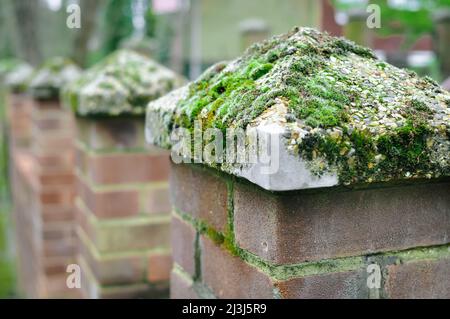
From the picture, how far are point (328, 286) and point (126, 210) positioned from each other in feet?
4.84

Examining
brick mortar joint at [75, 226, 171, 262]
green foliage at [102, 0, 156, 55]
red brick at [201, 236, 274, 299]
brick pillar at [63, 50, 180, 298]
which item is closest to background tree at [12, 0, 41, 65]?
brick pillar at [63, 50, 180, 298]

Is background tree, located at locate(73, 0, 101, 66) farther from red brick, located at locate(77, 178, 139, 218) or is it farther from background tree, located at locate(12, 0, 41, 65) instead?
red brick, located at locate(77, 178, 139, 218)

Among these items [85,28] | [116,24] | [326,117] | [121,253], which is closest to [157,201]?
[121,253]

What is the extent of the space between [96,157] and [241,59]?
1.24 meters

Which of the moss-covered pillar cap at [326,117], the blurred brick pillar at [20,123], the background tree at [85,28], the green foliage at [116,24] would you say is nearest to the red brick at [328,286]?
the moss-covered pillar cap at [326,117]

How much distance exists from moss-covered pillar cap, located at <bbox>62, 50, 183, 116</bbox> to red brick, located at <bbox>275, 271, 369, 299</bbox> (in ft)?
4.46

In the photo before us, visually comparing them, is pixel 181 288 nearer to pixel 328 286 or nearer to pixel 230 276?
pixel 230 276

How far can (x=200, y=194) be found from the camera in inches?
52.8

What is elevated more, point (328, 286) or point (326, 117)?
point (326, 117)

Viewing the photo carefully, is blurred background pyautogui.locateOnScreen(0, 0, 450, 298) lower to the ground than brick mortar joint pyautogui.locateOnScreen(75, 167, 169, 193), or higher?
higher

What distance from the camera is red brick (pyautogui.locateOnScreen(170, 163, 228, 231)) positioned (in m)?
1.24

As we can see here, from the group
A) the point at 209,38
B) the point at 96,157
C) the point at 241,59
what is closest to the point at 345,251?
the point at 241,59

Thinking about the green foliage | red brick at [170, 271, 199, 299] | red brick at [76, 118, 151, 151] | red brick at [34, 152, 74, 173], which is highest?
the green foliage

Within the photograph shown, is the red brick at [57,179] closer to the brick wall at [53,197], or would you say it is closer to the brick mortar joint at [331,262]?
the brick wall at [53,197]
